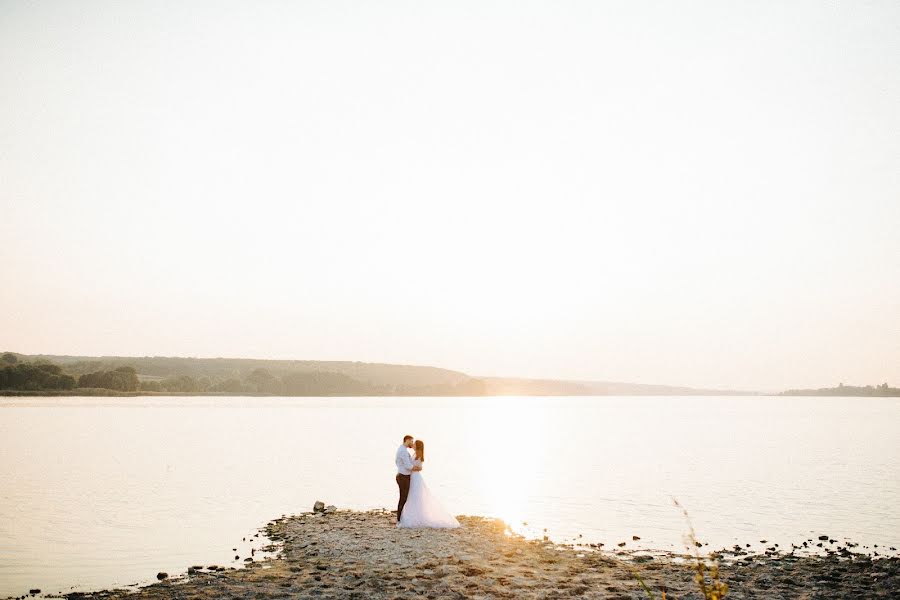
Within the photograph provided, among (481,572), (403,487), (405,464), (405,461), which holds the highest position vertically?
(405,461)

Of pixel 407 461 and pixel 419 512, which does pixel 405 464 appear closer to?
Result: pixel 407 461

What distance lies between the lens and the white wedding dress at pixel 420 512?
24266 mm

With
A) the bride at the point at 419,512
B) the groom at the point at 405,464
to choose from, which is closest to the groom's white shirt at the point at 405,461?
the groom at the point at 405,464

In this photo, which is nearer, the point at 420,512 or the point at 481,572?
the point at 481,572

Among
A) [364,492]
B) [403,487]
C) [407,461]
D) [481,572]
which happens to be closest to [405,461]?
[407,461]

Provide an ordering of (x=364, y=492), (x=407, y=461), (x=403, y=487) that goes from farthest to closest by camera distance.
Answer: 1. (x=364, y=492)
2. (x=403, y=487)
3. (x=407, y=461)

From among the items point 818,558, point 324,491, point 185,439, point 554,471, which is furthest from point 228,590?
point 185,439

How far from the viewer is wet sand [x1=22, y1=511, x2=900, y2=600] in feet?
52.1

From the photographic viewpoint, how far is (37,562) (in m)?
20.5

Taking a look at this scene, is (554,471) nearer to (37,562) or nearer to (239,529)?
(239,529)

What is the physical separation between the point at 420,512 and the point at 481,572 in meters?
7.11

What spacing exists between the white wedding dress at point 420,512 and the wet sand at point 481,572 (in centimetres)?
50

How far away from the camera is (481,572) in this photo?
17.5 metres

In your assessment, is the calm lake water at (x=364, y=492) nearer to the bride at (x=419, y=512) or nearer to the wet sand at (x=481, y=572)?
the wet sand at (x=481, y=572)
